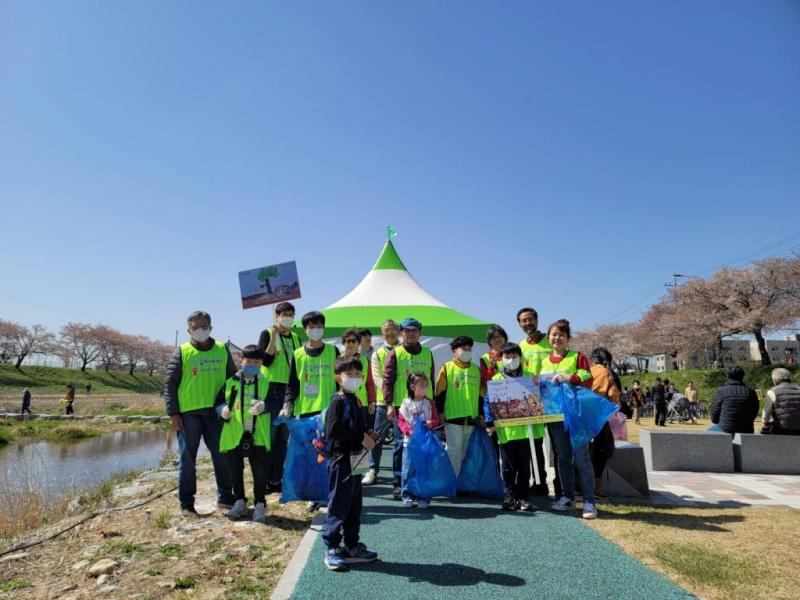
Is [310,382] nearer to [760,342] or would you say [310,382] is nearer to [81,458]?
[81,458]

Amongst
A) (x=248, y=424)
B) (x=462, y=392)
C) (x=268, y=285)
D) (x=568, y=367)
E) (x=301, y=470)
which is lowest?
(x=301, y=470)

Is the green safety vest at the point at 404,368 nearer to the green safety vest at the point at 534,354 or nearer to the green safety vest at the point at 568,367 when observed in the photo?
the green safety vest at the point at 534,354

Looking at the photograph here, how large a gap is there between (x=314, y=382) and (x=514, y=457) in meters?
1.99

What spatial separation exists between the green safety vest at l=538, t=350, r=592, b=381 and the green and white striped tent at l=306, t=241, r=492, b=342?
23.2ft

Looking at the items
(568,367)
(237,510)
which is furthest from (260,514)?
(568,367)

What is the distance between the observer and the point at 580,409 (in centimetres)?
454

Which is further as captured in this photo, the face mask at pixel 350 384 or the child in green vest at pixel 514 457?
the child in green vest at pixel 514 457

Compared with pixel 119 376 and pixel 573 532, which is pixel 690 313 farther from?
pixel 119 376

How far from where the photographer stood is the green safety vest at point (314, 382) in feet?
16.0

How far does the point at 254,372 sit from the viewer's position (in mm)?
4578

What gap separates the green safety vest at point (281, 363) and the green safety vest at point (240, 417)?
0.61 m

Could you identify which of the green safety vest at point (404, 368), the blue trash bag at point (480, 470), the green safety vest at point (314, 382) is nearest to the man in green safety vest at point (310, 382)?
the green safety vest at point (314, 382)

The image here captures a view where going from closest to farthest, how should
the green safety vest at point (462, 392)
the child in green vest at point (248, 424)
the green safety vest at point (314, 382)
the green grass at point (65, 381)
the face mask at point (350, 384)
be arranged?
1. the face mask at point (350, 384)
2. the child in green vest at point (248, 424)
3. the green safety vest at point (314, 382)
4. the green safety vest at point (462, 392)
5. the green grass at point (65, 381)

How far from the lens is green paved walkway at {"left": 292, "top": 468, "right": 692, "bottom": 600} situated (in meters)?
2.90
